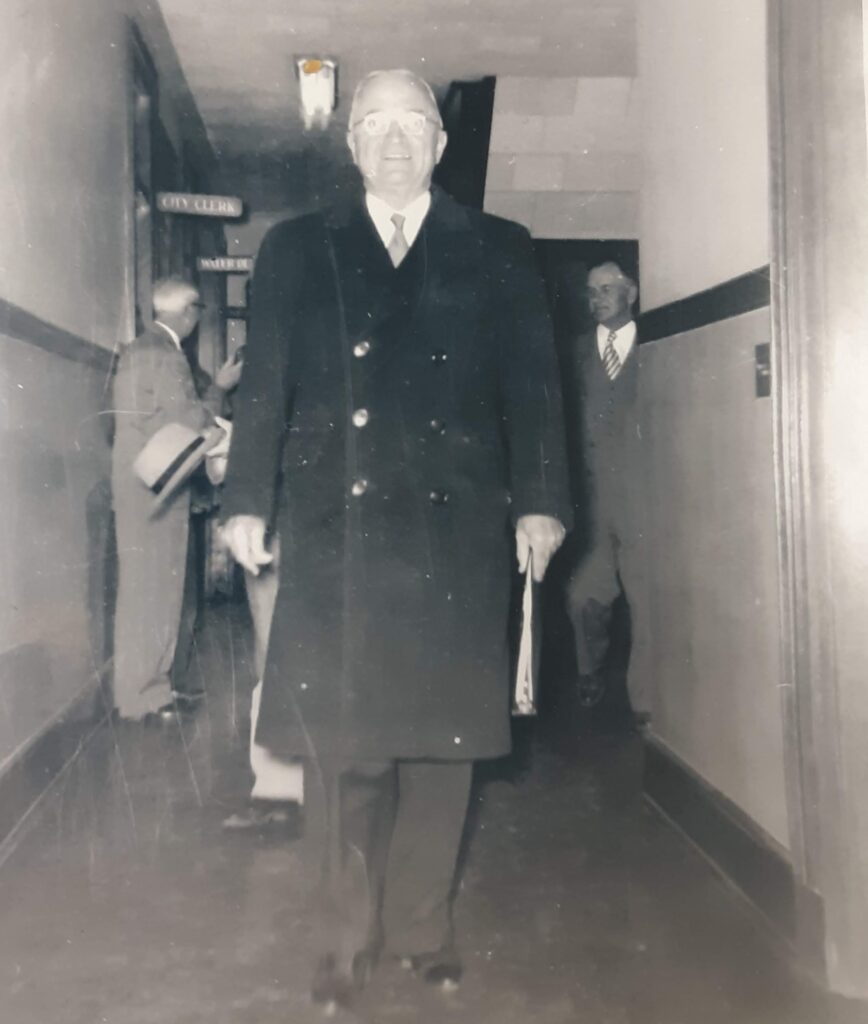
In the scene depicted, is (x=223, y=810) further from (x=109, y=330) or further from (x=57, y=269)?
(x=109, y=330)

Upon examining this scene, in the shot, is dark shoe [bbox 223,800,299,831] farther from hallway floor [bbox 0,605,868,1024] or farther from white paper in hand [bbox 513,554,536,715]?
white paper in hand [bbox 513,554,536,715]

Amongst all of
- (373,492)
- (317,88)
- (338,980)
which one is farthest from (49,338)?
(338,980)

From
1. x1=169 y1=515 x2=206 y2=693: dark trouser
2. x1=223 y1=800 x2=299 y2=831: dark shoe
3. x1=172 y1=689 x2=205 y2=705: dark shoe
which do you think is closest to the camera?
x1=223 y1=800 x2=299 y2=831: dark shoe

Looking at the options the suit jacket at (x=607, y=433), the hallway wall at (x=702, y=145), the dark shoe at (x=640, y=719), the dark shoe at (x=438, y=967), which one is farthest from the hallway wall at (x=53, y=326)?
the dark shoe at (x=640, y=719)

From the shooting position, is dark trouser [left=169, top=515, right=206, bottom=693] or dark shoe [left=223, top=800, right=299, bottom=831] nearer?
dark shoe [left=223, top=800, right=299, bottom=831]

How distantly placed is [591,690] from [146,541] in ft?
5.39

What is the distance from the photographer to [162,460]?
108 inches

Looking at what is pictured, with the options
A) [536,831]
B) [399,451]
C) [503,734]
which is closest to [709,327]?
[399,451]

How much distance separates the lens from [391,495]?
5.11ft

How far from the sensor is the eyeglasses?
5.17ft

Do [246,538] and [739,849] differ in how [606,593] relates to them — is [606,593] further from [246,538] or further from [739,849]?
[246,538]

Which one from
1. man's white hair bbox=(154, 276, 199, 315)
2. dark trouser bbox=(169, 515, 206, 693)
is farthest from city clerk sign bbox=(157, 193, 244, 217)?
dark trouser bbox=(169, 515, 206, 693)

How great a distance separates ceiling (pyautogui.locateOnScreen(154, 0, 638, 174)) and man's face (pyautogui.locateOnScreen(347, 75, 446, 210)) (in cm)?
131

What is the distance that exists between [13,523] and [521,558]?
1256mm
